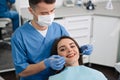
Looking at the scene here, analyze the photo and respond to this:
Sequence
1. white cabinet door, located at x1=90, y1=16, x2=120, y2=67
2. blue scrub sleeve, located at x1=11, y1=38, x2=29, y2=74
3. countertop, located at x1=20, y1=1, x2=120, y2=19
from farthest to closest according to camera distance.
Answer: white cabinet door, located at x1=90, y1=16, x2=120, y2=67 < countertop, located at x1=20, y1=1, x2=120, y2=19 < blue scrub sleeve, located at x1=11, y1=38, x2=29, y2=74

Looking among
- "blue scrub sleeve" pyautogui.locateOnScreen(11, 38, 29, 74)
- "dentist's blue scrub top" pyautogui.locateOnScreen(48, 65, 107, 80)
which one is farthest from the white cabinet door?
"blue scrub sleeve" pyautogui.locateOnScreen(11, 38, 29, 74)

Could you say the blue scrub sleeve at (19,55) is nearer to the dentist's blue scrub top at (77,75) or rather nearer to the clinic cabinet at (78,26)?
the dentist's blue scrub top at (77,75)

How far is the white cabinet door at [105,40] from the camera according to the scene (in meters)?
3.16

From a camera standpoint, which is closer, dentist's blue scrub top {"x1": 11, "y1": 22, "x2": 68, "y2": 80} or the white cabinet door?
dentist's blue scrub top {"x1": 11, "y1": 22, "x2": 68, "y2": 80}

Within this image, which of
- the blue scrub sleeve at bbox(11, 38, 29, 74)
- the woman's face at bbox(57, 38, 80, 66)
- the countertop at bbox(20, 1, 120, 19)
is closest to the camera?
the blue scrub sleeve at bbox(11, 38, 29, 74)

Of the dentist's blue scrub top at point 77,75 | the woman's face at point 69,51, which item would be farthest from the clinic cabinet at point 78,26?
the dentist's blue scrub top at point 77,75

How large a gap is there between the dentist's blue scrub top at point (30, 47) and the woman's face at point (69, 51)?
0.24 feet

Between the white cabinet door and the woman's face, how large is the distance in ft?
5.13

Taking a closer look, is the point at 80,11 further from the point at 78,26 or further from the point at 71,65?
the point at 71,65

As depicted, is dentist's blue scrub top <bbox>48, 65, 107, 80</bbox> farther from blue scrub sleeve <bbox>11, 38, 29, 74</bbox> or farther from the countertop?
the countertop

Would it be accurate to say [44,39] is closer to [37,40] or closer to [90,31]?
[37,40]

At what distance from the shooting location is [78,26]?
3.15 m

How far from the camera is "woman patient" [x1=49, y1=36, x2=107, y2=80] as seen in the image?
1.58 metres

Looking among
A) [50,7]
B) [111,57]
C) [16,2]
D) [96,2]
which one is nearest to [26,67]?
[50,7]
